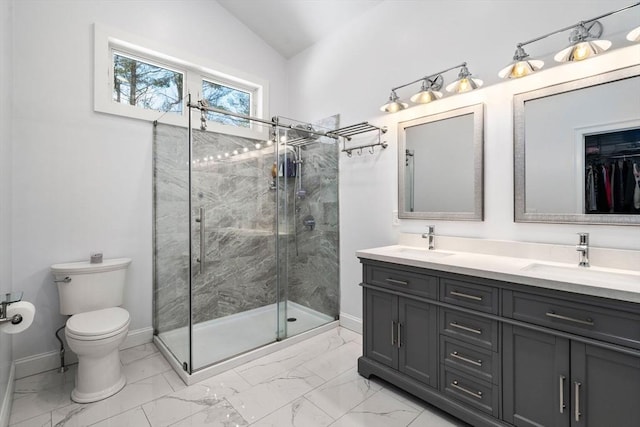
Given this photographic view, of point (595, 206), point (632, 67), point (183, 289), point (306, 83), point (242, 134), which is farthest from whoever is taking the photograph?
point (306, 83)

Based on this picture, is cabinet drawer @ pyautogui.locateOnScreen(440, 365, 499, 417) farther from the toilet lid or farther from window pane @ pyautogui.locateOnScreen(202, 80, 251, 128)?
window pane @ pyautogui.locateOnScreen(202, 80, 251, 128)

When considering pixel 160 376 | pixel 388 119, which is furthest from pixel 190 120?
pixel 160 376

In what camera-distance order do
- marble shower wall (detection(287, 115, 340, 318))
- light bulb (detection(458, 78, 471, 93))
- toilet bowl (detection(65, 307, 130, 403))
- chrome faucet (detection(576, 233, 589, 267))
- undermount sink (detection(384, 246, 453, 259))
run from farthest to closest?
marble shower wall (detection(287, 115, 340, 318)), undermount sink (detection(384, 246, 453, 259)), light bulb (detection(458, 78, 471, 93)), toilet bowl (detection(65, 307, 130, 403)), chrome faucet (detection(576, 233, 589, 267))

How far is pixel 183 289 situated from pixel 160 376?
613 mm

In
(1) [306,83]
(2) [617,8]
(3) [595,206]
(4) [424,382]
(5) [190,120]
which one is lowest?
(4) [424,382]

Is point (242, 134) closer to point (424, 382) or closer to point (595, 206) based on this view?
point (424, 382)

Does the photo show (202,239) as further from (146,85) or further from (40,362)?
(146,85)

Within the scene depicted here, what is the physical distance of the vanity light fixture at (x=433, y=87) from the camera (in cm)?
201

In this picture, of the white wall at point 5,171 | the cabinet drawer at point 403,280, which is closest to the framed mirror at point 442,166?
the cabinet drawer at point 403,280

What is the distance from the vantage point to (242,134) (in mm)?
2875

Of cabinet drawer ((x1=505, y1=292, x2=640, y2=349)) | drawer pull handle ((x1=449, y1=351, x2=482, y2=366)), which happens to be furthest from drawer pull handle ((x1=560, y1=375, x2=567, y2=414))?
drawer pull handle ((x1=449, y1=351, x2=482, y2=366))

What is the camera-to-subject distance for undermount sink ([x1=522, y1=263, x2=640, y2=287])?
4.38 ft

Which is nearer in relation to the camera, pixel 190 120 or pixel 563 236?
pixel 563 236

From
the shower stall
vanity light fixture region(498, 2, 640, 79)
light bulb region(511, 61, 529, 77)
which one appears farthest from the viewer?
the shower stall
